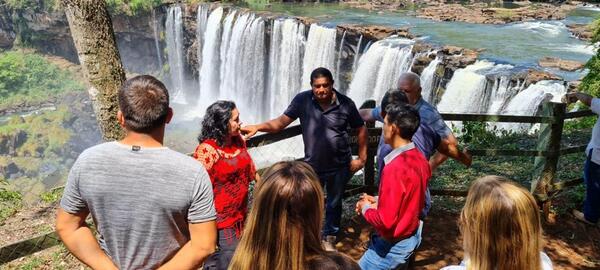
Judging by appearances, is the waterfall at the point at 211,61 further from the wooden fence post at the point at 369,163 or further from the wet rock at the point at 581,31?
the wooden fence post at the point at 369,163

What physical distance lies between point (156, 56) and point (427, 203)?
35.8 metres

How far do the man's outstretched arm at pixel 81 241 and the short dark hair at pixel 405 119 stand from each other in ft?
5.73

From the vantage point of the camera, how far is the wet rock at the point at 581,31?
1697cm

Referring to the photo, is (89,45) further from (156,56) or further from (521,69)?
(156,56)

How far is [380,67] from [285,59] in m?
6.16

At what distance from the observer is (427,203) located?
10.6 ft

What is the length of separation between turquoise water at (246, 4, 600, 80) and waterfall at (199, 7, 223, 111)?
14.5ft

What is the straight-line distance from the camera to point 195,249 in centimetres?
226

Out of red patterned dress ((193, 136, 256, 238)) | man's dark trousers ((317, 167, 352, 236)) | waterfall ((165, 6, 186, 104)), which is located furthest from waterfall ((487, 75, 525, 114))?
waterfall ((165, 6, 186, 104))

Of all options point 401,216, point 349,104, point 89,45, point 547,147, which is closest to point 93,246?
point 401,216

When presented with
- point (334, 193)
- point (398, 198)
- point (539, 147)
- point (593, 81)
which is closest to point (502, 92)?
point (593, 81)

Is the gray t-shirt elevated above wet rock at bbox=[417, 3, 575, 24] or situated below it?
below

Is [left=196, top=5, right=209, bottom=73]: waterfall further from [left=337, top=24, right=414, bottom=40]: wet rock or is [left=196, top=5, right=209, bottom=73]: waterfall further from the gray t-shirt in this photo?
the gray t-shirt

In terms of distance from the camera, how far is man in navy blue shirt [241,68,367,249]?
3.77 metres
